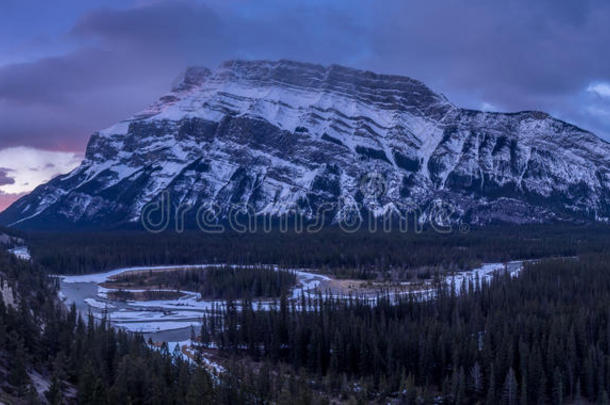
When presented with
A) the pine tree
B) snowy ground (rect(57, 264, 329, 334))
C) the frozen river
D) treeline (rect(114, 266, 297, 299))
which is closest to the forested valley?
the pine tree

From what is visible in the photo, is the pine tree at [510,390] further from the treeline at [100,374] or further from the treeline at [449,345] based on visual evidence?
the treeline at [100,374]

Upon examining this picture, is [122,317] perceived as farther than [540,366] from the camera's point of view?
Yes

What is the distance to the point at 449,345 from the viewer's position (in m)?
81.6

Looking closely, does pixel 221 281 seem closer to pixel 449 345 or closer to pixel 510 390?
pixel 449 345

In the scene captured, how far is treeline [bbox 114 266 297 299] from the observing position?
145500 mm

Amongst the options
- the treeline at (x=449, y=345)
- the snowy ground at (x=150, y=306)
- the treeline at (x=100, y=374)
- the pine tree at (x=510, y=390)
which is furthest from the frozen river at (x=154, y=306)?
the pine tree at (x=510, y=390)

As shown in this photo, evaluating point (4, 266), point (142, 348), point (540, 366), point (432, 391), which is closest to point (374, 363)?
point (432, 391)

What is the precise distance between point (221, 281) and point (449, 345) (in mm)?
81476

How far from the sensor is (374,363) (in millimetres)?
81188

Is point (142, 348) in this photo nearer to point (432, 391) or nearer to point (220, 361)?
point (220, 361)

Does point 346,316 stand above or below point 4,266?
below

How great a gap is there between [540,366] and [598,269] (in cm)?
6728

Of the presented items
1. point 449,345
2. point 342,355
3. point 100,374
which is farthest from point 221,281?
point 100,374

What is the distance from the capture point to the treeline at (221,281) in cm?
14550
